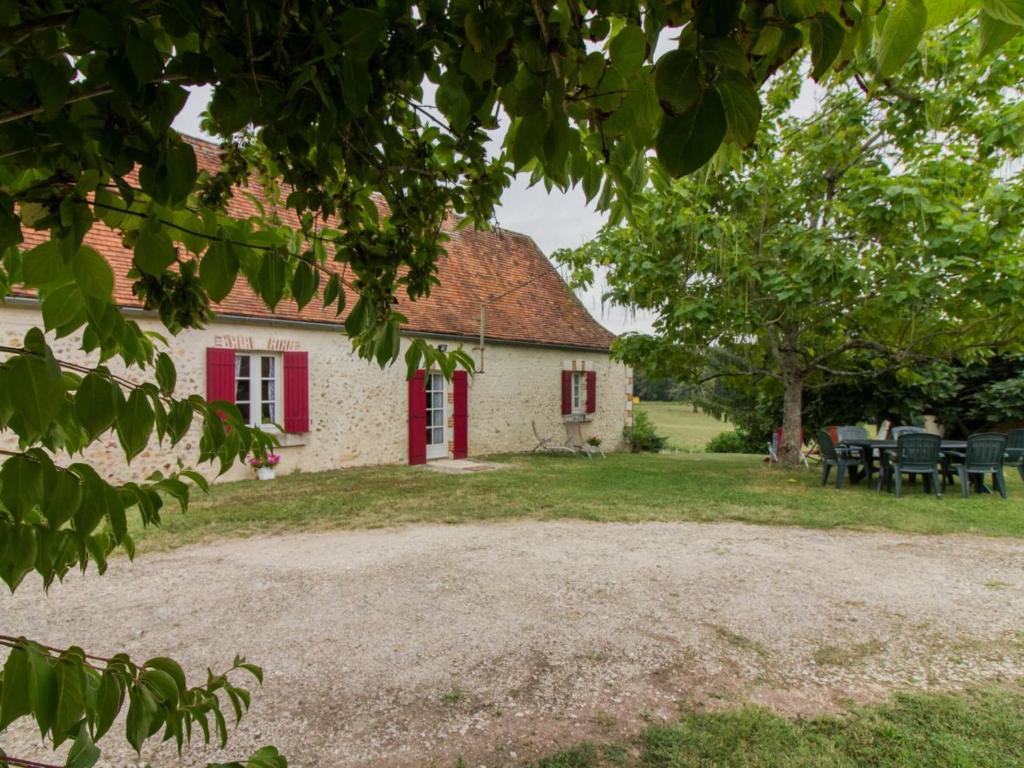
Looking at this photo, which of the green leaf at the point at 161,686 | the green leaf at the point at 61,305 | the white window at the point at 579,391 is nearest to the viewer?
the green leaf at the point at 61,305

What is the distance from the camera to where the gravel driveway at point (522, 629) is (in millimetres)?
2650

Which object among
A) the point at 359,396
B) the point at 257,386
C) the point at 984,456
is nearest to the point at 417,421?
the point at 359,396

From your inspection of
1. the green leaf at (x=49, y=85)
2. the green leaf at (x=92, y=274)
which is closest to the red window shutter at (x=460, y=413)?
the green leaf at (x=92, y=274)

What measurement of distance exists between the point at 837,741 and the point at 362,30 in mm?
2996

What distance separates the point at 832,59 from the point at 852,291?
865cm

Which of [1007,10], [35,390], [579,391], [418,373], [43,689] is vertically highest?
[418,373]

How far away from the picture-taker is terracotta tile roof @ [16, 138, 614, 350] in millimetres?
11373

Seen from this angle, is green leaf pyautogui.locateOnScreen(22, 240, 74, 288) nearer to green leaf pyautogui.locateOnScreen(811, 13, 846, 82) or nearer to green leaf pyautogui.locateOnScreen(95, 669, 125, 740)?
green leaf pyautogui.locateOnScreen(95, 669, 125, 740)

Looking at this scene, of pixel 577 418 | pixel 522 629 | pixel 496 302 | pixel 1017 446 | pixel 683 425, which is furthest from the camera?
pixel 683 425

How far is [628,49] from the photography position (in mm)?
706

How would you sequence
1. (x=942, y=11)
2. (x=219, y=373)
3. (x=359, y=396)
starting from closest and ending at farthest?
1. (x=942, y=11)
2. (x=219, y=373)
3. (x=359, y=396)

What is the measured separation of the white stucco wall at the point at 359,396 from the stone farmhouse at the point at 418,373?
2 centimetres

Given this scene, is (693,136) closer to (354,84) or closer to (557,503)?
(354,84)

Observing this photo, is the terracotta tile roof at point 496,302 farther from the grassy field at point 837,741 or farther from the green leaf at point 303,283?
the green leaf at point 303,283
